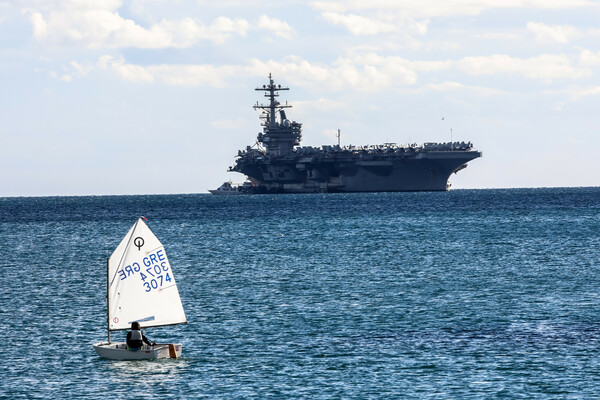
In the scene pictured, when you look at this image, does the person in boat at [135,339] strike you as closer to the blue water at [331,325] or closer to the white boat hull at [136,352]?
the white boat hull at [136,352]

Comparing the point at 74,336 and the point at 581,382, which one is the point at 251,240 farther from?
the point at 581,382

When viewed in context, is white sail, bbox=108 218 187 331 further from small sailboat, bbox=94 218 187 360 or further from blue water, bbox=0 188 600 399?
blue water, bbox=0 188 600 399

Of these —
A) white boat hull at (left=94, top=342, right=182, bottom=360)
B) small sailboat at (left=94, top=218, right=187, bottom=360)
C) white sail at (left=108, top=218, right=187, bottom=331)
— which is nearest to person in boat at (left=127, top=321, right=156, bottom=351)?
white boat hull at (left=94, top=342, right=182, bottom=360)

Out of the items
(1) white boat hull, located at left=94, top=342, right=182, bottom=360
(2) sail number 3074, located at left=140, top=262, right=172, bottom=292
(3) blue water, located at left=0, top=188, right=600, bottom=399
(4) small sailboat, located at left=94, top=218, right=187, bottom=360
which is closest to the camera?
(3) blue water, located at left=0, top=188, right=600, bottom=399

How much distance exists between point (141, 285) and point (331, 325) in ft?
27.1

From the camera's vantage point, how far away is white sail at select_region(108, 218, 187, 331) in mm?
30062

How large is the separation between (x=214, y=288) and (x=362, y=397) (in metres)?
23.9

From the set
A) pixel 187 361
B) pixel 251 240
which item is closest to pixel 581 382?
pixel 187 361

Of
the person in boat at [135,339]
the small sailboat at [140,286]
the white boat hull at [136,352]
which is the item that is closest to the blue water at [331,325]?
the white boat hull at [136,352]

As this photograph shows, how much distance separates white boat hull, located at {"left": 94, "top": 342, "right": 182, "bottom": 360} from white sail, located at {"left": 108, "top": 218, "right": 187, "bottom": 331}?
2.79 feet

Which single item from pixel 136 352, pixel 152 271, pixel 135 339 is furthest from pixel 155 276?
pixel 136 352

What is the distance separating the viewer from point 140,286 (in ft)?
99.6

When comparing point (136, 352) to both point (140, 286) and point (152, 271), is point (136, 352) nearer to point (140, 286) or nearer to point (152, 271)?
point (140, 286)

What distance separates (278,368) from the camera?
2808 centimetres
